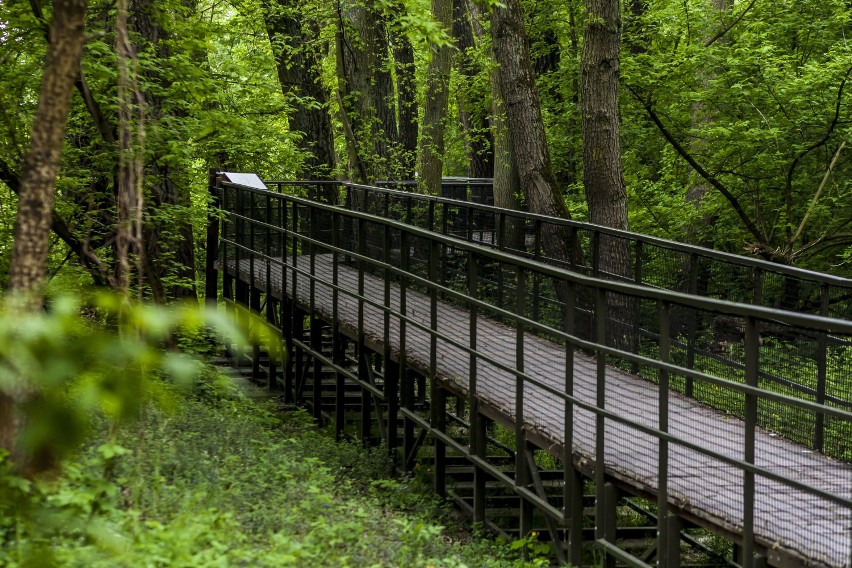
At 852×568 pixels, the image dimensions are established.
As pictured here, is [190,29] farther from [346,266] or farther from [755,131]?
[755,131]

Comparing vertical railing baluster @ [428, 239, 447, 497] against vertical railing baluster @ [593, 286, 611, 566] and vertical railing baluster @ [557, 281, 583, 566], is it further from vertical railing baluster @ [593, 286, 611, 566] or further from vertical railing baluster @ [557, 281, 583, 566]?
vertical railing baluster @ [593, 286, 611, 566]

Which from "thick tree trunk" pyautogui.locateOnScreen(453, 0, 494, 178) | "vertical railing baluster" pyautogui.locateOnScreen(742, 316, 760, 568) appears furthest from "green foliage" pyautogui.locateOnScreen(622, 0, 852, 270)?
"vertical railing baluster" pyautogui.locateOnScreen(742, 316, 760, 568)

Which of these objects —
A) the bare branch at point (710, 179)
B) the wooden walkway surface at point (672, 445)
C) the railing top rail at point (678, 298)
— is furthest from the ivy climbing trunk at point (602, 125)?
the railing top rail at point (678, 298)

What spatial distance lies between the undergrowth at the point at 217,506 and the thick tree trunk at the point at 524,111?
5.14 m

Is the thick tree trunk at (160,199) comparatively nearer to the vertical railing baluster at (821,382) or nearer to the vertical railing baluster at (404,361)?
the vertical railing baluster at (404,361)

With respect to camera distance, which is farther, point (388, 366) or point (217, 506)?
point (388, 366)

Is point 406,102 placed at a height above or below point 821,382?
above

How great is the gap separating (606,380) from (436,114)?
1547 cm

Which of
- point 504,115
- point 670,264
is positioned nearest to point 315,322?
point 670,264

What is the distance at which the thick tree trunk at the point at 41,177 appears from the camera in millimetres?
5055

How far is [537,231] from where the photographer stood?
11.6 metres

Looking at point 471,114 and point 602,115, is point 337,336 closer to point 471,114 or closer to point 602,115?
point 602,115

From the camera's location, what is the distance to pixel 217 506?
22.1 feet

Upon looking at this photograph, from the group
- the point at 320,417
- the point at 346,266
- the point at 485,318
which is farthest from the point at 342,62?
the point at 485,318
